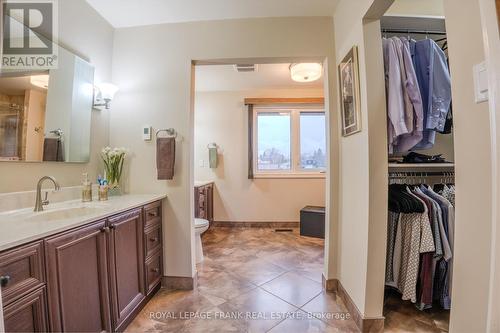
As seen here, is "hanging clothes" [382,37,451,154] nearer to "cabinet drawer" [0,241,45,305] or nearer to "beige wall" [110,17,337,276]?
"beige wall" [110,17,337,276]

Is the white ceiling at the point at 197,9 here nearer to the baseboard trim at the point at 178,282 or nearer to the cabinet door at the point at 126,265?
the cabinet door at the point at 126,265

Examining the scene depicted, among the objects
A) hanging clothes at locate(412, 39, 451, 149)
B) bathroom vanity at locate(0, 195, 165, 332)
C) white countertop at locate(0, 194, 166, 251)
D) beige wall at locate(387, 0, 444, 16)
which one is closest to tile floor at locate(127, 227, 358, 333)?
bathroom vanity at locate(0, 195, 165, 332)

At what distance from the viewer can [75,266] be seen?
1145mm

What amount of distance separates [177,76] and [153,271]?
1.74m

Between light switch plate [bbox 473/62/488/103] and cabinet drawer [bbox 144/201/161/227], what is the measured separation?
195cm

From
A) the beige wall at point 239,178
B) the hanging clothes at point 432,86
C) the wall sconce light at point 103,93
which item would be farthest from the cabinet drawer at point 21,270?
the beige wall at point 239,178

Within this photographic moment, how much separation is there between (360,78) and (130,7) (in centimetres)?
196

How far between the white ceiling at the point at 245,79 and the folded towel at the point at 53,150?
2093 mm

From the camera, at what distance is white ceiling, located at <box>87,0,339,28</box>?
1.89 meters

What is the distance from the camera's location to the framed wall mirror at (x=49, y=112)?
1364 millimetres

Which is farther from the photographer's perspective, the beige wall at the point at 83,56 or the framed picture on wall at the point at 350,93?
the framed picture on wall at the point at 350,93

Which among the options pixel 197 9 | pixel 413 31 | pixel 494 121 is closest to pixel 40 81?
pixel 197 9

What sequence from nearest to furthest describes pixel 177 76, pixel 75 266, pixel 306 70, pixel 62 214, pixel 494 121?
pixel 494 121 → pixel 75 266 → pixel 62 214 → pixel 177 76 → pixel 306 70

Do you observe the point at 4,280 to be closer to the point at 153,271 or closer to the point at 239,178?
the point at 153,271
